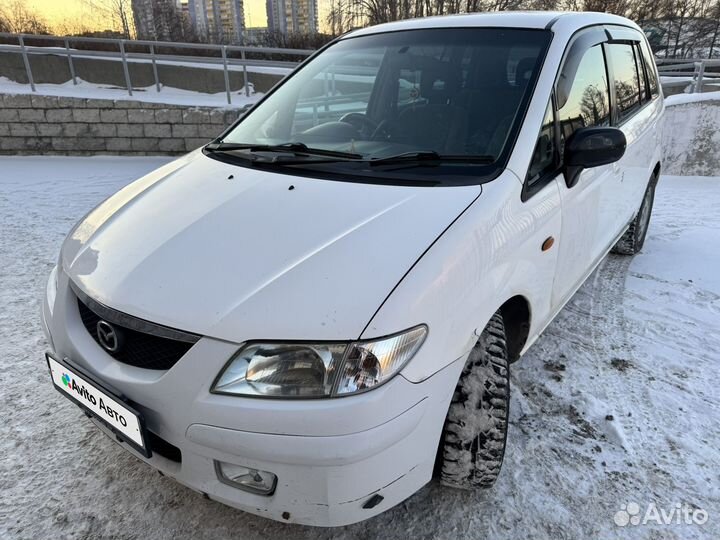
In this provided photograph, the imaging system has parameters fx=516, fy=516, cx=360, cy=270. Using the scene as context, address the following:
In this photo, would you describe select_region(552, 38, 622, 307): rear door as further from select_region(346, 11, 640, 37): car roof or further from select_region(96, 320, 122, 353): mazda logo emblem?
select_region(96, 320, 122, 353): mazda logo emblem

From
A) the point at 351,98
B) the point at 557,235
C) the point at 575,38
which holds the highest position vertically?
the point at 575,38

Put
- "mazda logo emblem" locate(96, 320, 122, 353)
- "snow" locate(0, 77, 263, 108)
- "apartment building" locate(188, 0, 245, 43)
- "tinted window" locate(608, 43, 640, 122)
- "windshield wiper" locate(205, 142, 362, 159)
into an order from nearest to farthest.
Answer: "mazda logo emblem" locate(96, 320, 122, 353)
"windshield wiper" locate(205, 142, 362, 159)
"tinted window" locate(608, 43, 640, 122)
"snow" locate(0, 77, 263, 108)
"apartment building" locate(188, 0, 245, 43)

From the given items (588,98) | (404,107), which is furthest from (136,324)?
(588,98)

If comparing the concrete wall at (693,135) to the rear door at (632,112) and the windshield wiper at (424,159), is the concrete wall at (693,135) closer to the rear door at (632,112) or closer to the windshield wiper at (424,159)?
Answer: the rear door at (632,112)

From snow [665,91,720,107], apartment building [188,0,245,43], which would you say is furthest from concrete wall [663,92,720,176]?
apartment building [188,0,245,43]

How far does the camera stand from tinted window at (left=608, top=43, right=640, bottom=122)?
2.91 metres

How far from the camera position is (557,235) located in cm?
212

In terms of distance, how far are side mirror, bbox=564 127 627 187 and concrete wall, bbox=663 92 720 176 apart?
20.4ft

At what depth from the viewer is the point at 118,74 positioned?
12102 mm

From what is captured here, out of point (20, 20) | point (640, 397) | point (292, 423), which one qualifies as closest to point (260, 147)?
point (292, 423)

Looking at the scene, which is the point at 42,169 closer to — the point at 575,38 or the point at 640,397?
the point at 575,38

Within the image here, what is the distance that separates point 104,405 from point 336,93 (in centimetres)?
217

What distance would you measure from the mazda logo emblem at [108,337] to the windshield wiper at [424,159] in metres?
1.11

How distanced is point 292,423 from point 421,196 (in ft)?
2.90
